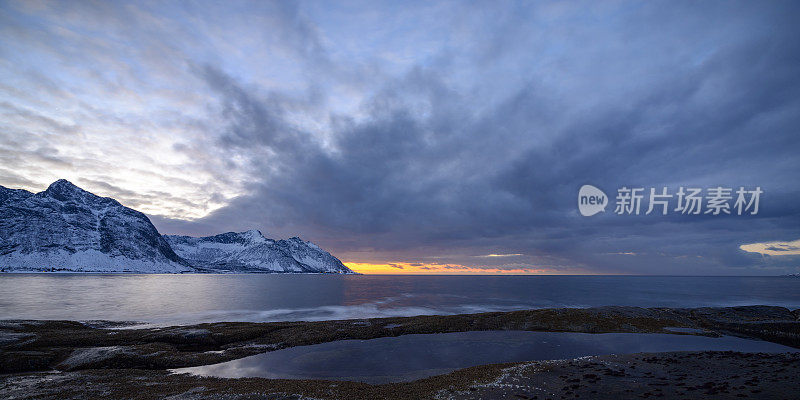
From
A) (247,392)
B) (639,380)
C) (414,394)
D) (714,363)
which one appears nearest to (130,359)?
(247,392)

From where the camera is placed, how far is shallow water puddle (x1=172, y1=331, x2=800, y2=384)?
32.4 meters

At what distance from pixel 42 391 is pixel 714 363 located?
5824 cm

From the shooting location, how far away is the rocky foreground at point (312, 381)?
78.3ft

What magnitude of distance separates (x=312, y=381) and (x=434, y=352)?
58.8ft

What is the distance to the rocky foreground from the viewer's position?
78.3 ft

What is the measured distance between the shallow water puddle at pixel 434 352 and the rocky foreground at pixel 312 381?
10.3 feet

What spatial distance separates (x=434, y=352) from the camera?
40.5 metres

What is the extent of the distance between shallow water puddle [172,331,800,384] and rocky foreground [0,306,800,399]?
315 centimetres

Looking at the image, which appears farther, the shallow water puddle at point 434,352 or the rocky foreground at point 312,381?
the shallow water puddle at point 434,352

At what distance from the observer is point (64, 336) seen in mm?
42125

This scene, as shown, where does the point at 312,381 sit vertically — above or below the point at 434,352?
above

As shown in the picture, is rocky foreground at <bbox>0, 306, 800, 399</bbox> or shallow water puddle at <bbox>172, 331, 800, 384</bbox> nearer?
rocky foreground at <bbox>0, 306, 800, 399</bbox>

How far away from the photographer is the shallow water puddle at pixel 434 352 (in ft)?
106

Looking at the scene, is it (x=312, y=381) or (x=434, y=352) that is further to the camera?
(x=434, y=352)
